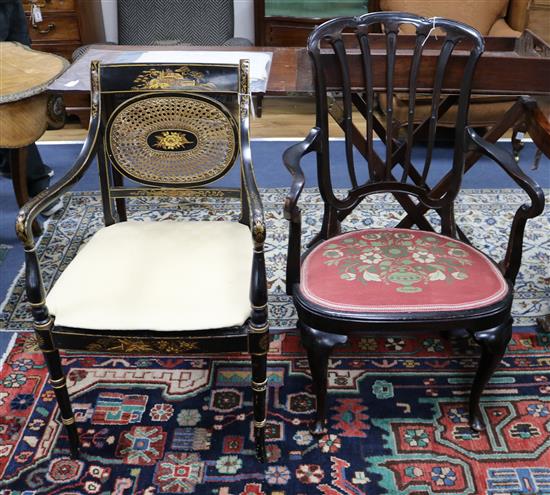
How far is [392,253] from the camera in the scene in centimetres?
181

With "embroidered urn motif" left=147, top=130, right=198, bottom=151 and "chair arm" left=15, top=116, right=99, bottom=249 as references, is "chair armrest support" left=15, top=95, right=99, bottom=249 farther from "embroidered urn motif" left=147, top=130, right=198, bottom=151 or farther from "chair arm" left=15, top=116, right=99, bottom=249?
"embroidered urn motif" left=147, top=130, right=198, bottom=151

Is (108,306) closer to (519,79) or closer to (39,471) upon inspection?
(39,471)

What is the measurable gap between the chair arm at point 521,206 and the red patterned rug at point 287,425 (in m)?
0.48

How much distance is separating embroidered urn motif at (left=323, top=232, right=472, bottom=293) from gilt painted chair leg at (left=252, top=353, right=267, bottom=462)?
0.35m

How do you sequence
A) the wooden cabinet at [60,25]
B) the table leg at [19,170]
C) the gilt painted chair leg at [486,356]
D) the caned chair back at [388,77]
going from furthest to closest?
1. the wooden cabinet at [60,25]
2. the table leg at [19,170]
3. the caned chair back at [388,77]
4. the gilt painted chair leg at [486,356]

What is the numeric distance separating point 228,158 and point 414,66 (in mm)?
646

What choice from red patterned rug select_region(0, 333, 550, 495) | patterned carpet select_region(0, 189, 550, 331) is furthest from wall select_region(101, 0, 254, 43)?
red patterned rug select_region(0, 333, 550, 495)

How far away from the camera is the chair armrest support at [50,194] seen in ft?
4.83

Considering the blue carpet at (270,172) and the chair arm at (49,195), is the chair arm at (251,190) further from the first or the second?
the blue carpet at (270,172)

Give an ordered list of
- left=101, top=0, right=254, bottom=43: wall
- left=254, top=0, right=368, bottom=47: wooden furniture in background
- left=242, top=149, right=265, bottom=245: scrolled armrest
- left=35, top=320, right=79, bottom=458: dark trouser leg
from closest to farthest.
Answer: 1. left=242, top=149, right=265, bottom=245: scrolled armrest
2. left=35, top=320, right=79, bottom=458: dark trouser leg
3. left=254, top=0, right=368, bottom=47: wooden furniture in background
4. left=101, top=0, right=254, bottom=43: wall

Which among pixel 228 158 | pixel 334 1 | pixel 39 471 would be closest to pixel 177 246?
pixel 228 158

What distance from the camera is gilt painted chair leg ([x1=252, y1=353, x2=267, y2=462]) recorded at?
1604 mm

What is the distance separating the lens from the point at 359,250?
72.0 inches

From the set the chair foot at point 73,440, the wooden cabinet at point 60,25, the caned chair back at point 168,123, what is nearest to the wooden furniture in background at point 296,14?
the wooden cabinet at point 60,25
